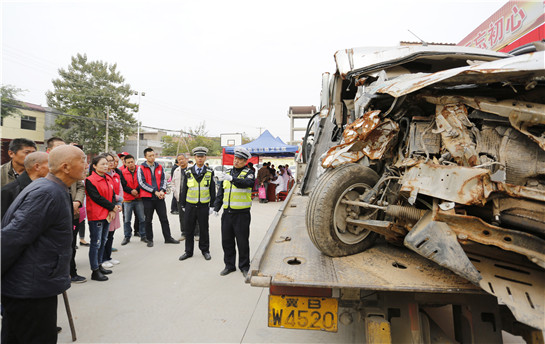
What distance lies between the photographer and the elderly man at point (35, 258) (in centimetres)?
160

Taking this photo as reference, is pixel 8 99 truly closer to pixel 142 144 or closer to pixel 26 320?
pixel 142 144

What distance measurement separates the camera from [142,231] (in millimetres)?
5473

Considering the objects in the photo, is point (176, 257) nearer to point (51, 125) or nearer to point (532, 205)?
point (532, 205)

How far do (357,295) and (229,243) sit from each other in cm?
240

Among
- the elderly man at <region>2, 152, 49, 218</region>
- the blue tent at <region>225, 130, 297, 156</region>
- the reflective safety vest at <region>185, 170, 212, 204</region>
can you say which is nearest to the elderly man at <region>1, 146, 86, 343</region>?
the elderly man at <region>2, 152, 49, 218</region>

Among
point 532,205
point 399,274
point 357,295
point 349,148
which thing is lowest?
point 357,295

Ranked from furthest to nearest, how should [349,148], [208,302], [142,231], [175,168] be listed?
[175,168] < [142,231] < [208,302] < [349,148]

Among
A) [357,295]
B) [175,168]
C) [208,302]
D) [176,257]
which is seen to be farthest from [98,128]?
[357,295]

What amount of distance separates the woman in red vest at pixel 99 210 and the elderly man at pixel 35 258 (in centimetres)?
202

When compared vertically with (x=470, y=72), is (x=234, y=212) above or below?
below

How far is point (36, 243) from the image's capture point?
1664 mm

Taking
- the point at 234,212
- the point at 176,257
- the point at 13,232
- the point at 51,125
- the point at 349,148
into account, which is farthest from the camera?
the point at 51,125

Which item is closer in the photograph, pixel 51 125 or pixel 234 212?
pixel 234 212

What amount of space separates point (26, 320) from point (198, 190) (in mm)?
2889
